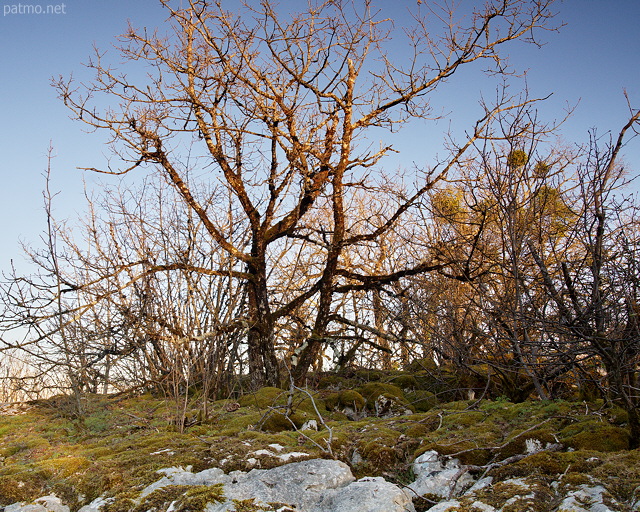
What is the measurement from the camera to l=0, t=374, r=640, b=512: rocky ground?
11.1 ft

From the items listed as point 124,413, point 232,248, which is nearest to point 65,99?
point 232,248

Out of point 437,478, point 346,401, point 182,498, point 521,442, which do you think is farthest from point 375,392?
point 182,498

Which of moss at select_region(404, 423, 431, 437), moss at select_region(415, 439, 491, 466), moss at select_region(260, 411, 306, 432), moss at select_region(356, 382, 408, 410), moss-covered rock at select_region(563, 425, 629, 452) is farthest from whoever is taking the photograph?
moss at select_region(356, 382, 408, 410)

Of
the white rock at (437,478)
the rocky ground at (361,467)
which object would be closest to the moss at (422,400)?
the rocky ground at (361,467)

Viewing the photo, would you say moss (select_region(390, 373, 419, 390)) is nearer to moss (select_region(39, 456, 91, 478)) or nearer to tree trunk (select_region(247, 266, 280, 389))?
tree trunk (select_region(247, 266, 280, 389))

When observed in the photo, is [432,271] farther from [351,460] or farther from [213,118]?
[351,460]

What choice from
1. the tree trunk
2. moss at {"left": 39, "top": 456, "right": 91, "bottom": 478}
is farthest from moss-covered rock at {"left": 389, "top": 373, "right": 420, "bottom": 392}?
moss at {"left": 39, "top": 456, "right": 91, "bottom": 478}

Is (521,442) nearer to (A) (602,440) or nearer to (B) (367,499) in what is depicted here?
(A) (602,440)

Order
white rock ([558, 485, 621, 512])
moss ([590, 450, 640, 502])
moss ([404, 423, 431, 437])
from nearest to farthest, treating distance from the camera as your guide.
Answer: white rock ([558, 485, 621, 512])
moss ([590, 450, 640, 502])
moss ([404, 423, 431, 437])

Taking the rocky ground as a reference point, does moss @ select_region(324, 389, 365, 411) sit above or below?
above

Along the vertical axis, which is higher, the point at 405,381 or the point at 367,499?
the point at 405,381

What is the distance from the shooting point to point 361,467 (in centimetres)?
443

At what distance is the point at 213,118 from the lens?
10.4 metres

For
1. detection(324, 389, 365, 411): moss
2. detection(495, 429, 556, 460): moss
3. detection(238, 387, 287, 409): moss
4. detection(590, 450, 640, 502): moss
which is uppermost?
detection(238, 387, 287, 409): moss
